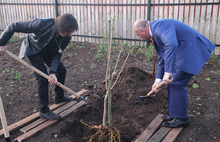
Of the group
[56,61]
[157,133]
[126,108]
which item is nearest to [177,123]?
[157,133]

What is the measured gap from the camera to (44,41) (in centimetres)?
323

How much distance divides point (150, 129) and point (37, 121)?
6.17ft

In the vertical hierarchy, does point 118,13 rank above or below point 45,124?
above

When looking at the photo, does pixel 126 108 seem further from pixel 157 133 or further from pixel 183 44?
pixel 183 44

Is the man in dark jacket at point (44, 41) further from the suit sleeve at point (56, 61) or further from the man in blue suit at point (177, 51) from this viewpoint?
the man in blue suit at point (177, 51)

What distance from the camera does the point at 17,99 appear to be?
4289 millimetres

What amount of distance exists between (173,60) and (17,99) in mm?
3322

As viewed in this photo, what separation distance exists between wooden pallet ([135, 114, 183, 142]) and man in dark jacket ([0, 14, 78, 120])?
149 centimetres

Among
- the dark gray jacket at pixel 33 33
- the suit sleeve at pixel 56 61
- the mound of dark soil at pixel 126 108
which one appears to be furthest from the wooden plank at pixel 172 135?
the dark gray jacket at pixel 33 33

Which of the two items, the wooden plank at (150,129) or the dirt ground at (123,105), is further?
the dirt ground at (123,105)

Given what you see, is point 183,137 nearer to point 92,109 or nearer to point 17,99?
point 92,109

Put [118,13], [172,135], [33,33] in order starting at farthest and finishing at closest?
[118,13] → [33,33] → [172,135]

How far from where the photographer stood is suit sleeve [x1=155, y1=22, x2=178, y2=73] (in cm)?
255

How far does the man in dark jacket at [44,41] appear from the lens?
9.82ft
